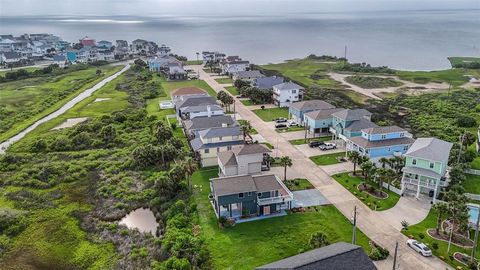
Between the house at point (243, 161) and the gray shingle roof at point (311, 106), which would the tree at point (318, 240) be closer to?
the house at point (243, 161)

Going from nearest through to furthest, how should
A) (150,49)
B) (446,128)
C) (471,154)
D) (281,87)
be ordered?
(471,154) → (446,128) → (281,87) → (150,49)

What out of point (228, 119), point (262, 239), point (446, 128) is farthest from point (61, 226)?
point (446, 128)


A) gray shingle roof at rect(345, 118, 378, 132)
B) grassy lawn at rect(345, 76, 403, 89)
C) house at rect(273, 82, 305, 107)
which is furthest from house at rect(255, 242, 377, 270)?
grassy lawn at rect(345, 76, 403, 89)

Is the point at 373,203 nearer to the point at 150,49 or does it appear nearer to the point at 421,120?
the point at 421,120

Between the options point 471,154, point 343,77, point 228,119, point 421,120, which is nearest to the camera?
point 471,154

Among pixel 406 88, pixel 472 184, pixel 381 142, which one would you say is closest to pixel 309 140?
pixel 381 142

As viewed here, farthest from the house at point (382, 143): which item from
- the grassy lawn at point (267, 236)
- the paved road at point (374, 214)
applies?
the grassy lawn at point (267, 236)

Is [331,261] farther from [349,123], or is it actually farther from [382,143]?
[349,123]
